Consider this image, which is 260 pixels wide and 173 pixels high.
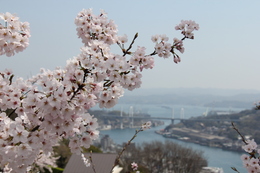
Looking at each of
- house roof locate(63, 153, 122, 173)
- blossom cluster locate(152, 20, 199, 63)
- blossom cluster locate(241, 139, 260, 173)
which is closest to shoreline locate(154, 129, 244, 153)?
house roof locate(63, 153, 122, 173)

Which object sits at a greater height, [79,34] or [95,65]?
[79,34]

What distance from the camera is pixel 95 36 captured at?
1.56m

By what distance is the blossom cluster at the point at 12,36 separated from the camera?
1.38m

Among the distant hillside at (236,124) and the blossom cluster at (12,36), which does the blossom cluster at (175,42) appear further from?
the distant hillside at (236,124)

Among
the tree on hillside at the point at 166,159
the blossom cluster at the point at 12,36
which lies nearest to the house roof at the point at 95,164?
the blossom cluster at the point at 12,36

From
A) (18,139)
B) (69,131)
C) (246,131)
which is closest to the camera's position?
(18,139)

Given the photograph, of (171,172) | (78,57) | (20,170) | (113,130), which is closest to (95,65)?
(78,57)

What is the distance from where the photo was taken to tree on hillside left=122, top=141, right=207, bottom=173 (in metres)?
16.7

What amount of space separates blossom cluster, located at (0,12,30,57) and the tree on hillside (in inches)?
604

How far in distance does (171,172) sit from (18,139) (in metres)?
17.0

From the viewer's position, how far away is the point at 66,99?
0.97 m

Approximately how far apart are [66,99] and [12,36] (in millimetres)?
667

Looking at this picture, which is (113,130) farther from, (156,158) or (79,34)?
(79,34)

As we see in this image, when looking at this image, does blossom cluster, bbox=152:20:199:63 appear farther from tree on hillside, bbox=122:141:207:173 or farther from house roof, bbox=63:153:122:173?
tree on hillside, bbox=122:141:207:173
